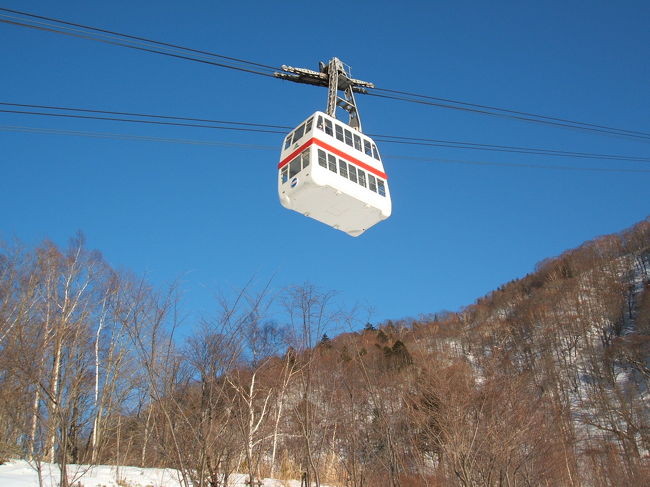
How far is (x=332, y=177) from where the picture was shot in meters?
11.4

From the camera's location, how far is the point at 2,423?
19.4 m

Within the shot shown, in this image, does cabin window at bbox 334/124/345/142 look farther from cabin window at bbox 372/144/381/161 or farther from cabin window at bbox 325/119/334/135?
cabin window at bbox 372/144/381/161

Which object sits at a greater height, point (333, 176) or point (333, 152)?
point (333, 152)

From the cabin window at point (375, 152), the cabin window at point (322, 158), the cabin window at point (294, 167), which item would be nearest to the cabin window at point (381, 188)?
the cabin window at point (375, 152)

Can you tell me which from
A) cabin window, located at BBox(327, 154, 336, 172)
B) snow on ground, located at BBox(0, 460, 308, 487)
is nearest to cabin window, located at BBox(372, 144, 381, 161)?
cabin window, located at BBox(327, 154, 336, 172)

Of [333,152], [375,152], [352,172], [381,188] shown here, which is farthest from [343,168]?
[375,152]

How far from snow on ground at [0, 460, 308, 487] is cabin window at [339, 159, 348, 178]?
953 cm

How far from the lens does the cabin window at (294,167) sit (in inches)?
464

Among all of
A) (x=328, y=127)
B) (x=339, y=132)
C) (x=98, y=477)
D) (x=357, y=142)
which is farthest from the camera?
(x=98, y=477)

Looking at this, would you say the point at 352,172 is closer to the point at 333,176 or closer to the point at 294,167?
the point at 333,176

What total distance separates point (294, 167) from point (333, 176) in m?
1.13

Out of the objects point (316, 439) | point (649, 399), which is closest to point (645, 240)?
point (649, 399)

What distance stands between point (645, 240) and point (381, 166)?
82.5 metres

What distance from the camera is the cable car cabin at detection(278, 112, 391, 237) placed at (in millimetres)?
11383
